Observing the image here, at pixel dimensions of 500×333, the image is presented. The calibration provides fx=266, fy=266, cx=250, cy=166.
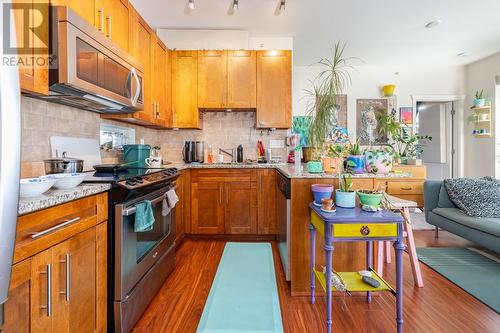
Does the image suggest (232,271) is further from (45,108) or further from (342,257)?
(45,108)

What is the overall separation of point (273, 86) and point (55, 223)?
122 inches

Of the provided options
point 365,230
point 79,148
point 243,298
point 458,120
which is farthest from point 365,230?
point 458,120

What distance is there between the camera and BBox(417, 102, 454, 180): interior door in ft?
17.6

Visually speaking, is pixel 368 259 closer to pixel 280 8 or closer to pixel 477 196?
pixel 477 196

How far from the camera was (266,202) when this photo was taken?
11.1 feet

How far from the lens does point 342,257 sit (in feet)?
6.81

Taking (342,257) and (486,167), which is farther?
(486,167)

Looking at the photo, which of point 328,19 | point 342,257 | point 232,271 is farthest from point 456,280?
point 328,19

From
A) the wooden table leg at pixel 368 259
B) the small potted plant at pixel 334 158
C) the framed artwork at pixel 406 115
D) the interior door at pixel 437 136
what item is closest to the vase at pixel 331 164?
the small potted plant at pixel 334 158

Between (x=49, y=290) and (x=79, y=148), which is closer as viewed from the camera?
(x=49, y=290)

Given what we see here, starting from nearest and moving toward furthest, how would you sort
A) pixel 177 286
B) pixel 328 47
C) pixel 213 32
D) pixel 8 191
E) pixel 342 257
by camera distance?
pixel 8 191 → pixel 342 257 → pixel 177 286 → pixel 213 32 → pixel 328 47

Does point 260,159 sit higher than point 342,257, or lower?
higher

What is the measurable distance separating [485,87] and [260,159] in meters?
Answer: 4.38

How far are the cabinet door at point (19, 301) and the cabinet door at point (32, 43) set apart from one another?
928 mm
